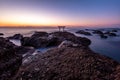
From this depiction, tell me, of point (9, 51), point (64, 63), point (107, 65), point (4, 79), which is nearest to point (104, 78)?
point (107, 65)

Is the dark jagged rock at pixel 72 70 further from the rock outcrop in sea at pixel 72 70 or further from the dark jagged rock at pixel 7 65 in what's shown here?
the dark jagged rock at pixel 7 65

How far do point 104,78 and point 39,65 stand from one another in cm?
379

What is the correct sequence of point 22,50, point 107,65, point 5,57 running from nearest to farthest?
1. point 107,65
2. point 5,57
3. point 22,50

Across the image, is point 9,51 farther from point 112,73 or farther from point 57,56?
point 112,73

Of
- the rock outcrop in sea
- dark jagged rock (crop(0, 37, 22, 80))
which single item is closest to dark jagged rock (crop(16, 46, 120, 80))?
the rock outcrop in sea

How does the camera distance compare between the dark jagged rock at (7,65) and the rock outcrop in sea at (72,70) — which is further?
the dark jagged rock at (7,65)

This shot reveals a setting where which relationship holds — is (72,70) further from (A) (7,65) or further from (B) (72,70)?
(A) (7,65)

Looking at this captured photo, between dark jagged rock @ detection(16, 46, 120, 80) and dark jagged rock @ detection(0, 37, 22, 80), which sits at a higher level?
dark jagged rock @ detection(16, 46, 120, 80)

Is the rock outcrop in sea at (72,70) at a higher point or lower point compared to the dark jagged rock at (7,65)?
higher

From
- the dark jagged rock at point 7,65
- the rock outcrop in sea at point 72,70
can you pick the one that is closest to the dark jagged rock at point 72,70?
the rock outcrop in sea at point 72,70

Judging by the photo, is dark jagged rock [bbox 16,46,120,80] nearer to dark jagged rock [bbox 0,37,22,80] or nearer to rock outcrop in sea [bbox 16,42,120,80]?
rock outcrop in sea [bbox 16,42,120,80]

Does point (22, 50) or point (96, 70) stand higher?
point (96, 70)

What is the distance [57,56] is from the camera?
33.0 feet

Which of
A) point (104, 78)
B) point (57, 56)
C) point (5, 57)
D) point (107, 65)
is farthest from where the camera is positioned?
point (5, 57)
